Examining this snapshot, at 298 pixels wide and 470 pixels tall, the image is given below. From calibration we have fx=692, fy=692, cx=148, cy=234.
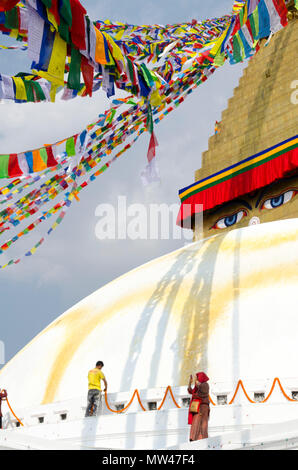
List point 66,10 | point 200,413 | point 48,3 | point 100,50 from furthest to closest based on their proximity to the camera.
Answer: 1. point 200,413
2. point 100,50
3. point 66,10
4. point 48,3

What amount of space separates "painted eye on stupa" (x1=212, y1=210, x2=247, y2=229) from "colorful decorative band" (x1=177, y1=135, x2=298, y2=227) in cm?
32

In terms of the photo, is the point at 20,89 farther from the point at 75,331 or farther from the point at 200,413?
the point at 75,331

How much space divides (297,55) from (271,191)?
91.0 inches

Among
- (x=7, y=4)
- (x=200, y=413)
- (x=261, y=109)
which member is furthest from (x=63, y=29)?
(x=261, y=109)

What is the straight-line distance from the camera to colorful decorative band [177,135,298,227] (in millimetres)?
Answer: 10844

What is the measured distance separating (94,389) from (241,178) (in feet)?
17.9

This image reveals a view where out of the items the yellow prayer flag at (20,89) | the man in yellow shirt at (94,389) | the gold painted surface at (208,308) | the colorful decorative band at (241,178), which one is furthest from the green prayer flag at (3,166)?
→ the colorful decorative band at (241,178)

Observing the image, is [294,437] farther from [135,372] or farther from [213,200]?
[213,200]

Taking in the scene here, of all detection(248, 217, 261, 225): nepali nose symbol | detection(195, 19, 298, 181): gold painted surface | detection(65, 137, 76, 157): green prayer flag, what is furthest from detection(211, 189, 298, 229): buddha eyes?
detection(65, 137, 76, 157): green prayer flag

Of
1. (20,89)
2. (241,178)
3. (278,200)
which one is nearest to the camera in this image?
(20,89)

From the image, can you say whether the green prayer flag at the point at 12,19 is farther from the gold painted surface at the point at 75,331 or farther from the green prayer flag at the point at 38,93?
the gold painted surface at the point at 75,331

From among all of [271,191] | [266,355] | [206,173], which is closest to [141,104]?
[266,355]

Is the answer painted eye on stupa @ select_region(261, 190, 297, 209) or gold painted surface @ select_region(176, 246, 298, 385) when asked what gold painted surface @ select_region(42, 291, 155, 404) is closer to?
gold painted surface @ select_region(176, 246, 298, 385)

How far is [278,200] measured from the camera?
36.7 ft
